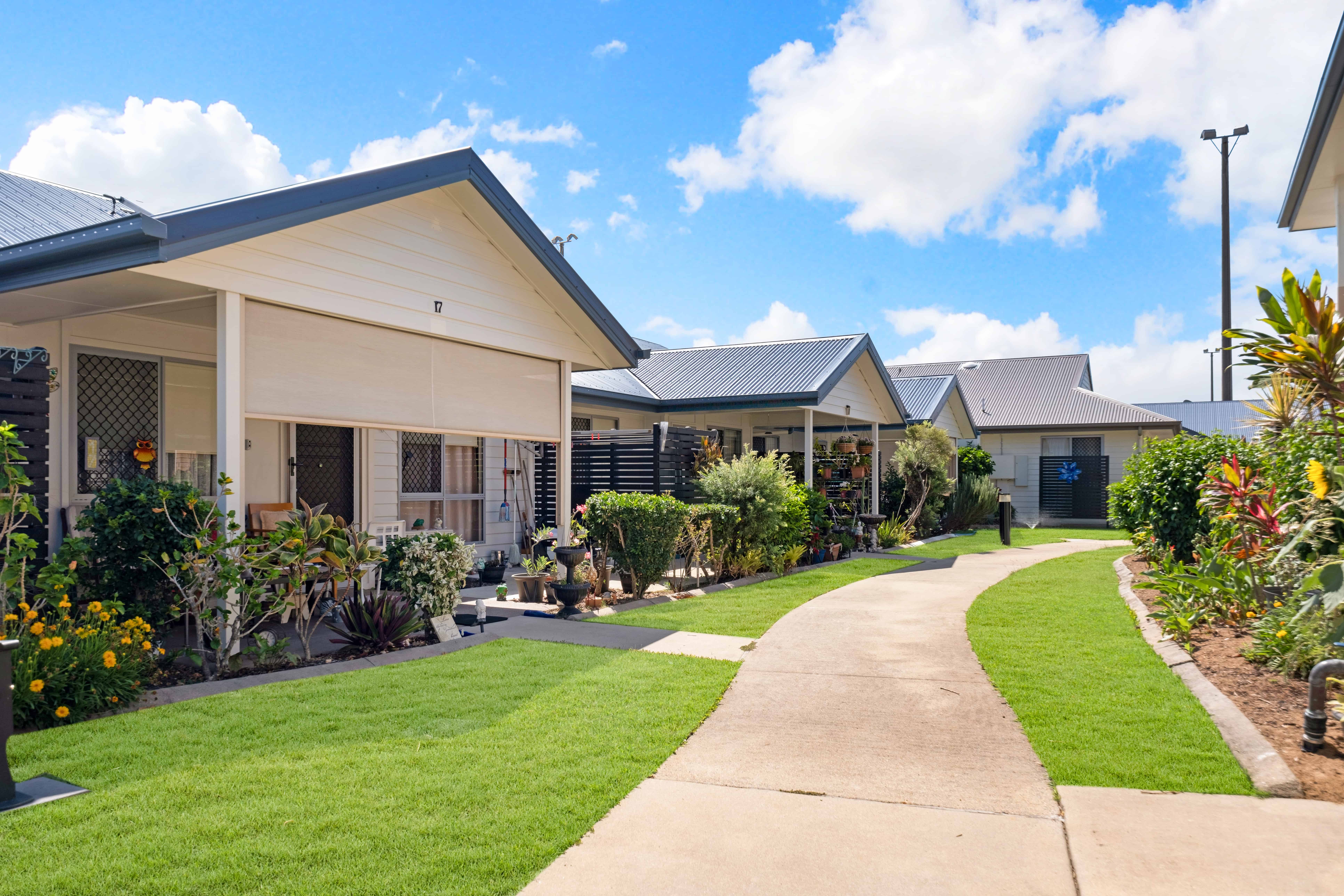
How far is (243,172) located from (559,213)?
7182 mm

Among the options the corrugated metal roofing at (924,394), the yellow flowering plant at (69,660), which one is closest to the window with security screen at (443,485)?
the yellow flowering plant at (69,660)

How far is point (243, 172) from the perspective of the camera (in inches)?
650

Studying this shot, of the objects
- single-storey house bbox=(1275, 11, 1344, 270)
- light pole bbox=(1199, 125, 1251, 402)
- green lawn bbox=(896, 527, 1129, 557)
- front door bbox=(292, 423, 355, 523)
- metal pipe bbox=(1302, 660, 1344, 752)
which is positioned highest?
light pole bbox=(1199, 125, 1251, 402)

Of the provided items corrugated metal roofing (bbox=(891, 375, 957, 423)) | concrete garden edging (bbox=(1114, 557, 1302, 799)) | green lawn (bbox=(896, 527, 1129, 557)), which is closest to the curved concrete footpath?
concrete garden edging (bbox=(1114, 557, 1302, 799))

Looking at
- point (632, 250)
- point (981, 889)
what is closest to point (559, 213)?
point (632, 250)

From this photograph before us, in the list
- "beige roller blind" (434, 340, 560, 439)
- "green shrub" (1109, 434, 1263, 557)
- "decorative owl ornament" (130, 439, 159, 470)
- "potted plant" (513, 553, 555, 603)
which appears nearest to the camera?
"decorative owl ornament" (130, 439, 159, 470)

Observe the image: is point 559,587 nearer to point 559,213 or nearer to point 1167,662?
point 1167,662

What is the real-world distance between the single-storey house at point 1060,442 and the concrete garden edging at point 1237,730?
19.4 m

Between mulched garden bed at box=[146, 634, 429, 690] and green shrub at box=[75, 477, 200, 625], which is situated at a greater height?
green shrub at box=[75, 477, 200, 625]

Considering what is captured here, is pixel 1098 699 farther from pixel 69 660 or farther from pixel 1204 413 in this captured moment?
pixel 1204 413

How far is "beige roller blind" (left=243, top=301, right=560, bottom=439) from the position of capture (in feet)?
22.9

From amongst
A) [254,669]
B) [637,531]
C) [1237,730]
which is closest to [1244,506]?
[1237,730]

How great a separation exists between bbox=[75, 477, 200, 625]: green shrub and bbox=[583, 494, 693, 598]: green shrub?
15.2 ft

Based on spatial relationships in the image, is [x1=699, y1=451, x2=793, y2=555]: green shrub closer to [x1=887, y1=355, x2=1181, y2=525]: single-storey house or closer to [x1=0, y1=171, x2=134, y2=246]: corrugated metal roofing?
[x1=0, y1=171, x2=134, y2=246]: corrugated metal roofing
